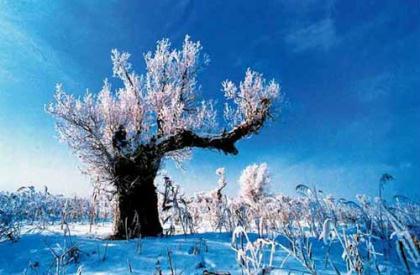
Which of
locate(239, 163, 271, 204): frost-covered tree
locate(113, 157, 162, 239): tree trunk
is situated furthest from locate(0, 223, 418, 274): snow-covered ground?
locate(239, 163, 271, 204): frost-covered tree

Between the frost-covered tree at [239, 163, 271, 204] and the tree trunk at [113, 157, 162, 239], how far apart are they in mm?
29617

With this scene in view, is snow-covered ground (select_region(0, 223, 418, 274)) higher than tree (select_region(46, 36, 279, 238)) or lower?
lower

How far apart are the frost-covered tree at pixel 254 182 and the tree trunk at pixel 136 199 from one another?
29.6 meters

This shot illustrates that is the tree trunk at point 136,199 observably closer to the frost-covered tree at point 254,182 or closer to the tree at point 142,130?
the tree at point 142,130

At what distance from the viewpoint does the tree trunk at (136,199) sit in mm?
10359

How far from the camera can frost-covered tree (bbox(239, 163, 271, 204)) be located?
40.0m

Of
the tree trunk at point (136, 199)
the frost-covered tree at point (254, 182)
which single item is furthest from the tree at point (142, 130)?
the frost-covered tree at point (254, 182)

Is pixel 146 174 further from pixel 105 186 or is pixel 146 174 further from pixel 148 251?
pixel 148 251

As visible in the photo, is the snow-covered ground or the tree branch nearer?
the snow-covered ground

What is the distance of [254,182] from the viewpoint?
133 feet

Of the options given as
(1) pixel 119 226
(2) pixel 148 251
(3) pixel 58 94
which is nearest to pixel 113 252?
(2) pixel 148 251

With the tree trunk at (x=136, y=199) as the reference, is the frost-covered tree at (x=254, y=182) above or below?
above

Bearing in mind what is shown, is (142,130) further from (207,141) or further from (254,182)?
(254,182)

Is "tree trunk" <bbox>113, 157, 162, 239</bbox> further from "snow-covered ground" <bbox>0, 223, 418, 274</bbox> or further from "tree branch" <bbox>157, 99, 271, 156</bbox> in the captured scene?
"snow-covered ground" <bbox>0, 223, 418, 274</bbox>
